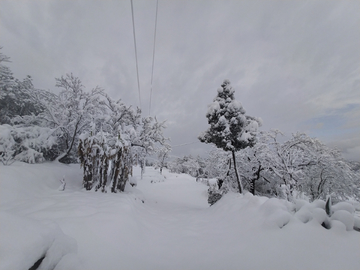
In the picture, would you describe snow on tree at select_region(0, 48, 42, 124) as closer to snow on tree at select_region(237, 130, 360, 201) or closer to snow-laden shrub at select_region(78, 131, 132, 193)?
snow-laden shrub at select_region(78, 131, 132, 193)

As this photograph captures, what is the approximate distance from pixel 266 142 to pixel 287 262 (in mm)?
11211

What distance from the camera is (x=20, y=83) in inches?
316

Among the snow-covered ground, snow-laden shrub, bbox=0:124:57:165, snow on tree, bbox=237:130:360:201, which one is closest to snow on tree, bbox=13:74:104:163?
snow-laden shrub, bbox=0:124:57:165

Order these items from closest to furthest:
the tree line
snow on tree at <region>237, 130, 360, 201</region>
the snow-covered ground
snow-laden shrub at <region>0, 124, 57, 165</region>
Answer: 1. the snow-covered ground
2. snow-laden shrub at <region>0, 124, 57, 165</region>
3. the tree line
4. snow on tree at <region>237, 130, 360, 201</region>

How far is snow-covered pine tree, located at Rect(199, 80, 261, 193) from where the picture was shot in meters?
8.22

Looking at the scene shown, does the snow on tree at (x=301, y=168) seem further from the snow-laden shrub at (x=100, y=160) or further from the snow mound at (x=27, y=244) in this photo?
the snow mound at (x=27, y=244)

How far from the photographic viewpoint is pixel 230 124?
8.38 meters

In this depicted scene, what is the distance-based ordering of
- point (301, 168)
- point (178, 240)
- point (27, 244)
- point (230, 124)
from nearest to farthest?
point (27, 244)
point (178, 240)
point (230, 124)
point (301, 168)

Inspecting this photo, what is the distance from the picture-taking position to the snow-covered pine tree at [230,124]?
27.0ft

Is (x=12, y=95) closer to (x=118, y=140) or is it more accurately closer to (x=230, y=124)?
(x=118, y=140)

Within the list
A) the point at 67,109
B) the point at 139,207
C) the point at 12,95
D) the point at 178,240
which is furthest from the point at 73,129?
the point at 178,240

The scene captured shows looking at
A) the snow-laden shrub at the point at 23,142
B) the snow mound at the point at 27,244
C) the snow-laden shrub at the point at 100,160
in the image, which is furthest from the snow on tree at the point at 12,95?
the snow mound at the point at 27,244

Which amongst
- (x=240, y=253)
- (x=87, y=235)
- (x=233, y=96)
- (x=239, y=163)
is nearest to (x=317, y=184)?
(x=239, y=163)

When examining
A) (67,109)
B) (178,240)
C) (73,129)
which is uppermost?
(67,109)
